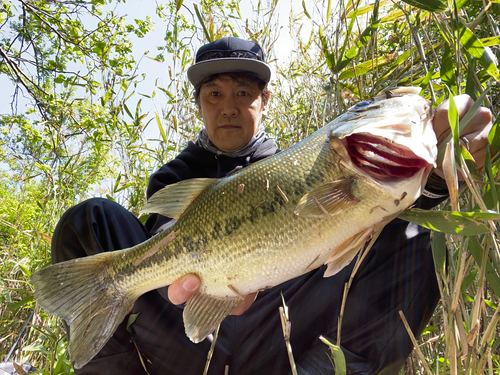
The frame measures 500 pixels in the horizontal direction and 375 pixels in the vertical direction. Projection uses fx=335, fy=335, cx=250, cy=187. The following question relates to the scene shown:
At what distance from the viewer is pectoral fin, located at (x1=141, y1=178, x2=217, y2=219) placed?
1.44m

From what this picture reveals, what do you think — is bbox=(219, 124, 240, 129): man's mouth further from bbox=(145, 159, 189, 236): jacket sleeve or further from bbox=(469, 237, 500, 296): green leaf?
bbox=(469, 237, 500, 296): green leaf

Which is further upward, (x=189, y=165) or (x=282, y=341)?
(x=189, y=165)

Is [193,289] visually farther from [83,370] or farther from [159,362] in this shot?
[83,370]

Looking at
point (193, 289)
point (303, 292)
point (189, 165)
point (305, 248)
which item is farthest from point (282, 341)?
point (189, 165)

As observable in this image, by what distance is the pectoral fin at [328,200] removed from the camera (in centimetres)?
110

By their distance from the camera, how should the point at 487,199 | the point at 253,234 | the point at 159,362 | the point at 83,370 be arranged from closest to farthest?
1. the point at 487,199
2. the point at 253,234
3. the point at 83,370
4. the point at 159,362

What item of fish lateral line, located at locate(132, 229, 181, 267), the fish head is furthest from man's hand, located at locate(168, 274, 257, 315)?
the fish head

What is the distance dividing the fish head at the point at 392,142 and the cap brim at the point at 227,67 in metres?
1.42

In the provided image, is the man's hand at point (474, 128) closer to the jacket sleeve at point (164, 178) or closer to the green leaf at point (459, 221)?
the green leaf at point (459, 221)

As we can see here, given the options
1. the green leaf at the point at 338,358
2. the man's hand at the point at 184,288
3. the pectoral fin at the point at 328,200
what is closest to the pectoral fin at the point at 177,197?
the man's hand at the point at 184,288

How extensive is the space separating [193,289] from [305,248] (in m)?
0.50

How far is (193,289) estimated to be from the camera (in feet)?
4.40

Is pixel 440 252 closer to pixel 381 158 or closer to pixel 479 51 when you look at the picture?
pixel 381 158

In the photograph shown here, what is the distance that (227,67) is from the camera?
7.95ft
